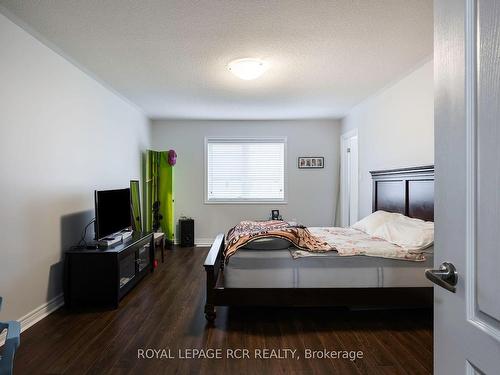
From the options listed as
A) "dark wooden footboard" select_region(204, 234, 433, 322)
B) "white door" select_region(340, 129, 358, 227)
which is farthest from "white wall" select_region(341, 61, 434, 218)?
"dark wooden footboard" select_region(204, 234, 433, 322)

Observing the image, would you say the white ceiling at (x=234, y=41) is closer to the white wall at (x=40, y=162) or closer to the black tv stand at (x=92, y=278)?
the white wall at (x=40, y=162)

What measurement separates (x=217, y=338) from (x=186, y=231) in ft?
11.3

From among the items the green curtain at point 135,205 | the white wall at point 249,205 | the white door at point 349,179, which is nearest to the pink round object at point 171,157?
the white wall at point 249,205

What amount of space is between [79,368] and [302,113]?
4720 millimetres

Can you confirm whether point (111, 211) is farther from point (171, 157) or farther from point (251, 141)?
point (251, 141)

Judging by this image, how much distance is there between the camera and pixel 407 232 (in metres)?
2.85

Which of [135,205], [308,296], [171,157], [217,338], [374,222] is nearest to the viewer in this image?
[217,338]

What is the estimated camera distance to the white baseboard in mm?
2461

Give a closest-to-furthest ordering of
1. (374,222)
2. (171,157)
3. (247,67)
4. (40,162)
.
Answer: (40,162) → (247,67) → (374,222) → (171,157)

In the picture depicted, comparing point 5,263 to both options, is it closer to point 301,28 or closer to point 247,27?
point 247,27

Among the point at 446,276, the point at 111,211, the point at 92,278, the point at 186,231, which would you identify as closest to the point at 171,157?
the point at 186,231

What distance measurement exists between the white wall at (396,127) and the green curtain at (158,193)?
335 cm

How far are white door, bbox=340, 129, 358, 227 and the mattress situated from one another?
2.87 meters

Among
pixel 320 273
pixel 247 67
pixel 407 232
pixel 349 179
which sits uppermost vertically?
pixel 247 67
